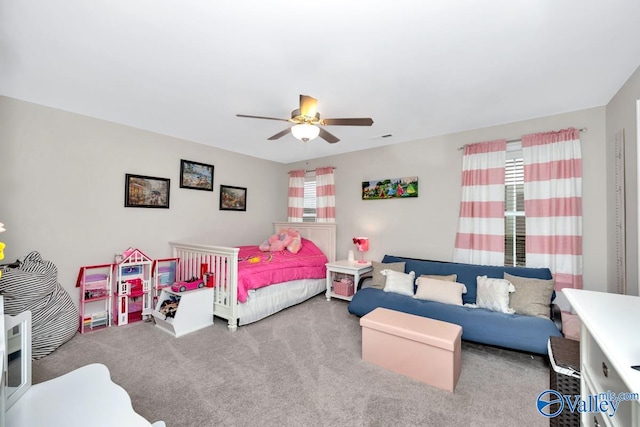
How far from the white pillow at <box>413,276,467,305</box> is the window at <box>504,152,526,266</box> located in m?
0.79

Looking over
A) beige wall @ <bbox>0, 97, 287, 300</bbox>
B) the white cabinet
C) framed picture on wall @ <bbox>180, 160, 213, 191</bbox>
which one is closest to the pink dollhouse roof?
beige wall @ <bbox>0, 97, 287, 300</bbox>

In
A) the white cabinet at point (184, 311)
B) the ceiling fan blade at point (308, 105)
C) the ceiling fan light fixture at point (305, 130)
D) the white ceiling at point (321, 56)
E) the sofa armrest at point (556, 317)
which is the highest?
the white ceiling at point (321, 56)

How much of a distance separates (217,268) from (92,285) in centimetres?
134

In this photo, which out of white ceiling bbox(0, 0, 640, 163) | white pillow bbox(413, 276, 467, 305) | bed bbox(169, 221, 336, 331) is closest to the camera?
white ceiling bbox(0, 0, 640, 163)

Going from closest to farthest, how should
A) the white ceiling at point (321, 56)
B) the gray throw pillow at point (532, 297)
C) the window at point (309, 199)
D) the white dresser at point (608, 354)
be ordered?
1. the white dresser at point (608, 354)
2. the white ceiling at point (321, 56)
3. the gray throw pillow at point (532, 297)
4. the window at point (309, 199)

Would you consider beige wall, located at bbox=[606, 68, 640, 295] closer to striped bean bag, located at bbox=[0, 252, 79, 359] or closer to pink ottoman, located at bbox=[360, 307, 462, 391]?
pink ottoman, located at bbox=[360, 307, 462, 391]

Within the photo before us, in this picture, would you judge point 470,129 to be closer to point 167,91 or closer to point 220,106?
point 220,106

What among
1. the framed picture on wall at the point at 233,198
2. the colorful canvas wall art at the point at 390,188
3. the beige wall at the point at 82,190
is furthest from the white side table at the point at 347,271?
the beige wall at the point at 82,190

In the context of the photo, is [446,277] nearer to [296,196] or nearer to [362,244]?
[362,244]

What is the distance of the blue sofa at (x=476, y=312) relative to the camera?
2248 mm

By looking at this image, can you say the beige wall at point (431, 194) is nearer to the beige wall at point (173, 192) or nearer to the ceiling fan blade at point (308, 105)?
the beige wall at point (173, 192)

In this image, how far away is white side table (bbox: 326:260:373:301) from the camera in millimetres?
3803

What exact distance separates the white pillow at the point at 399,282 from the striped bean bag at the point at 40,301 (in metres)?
3.35

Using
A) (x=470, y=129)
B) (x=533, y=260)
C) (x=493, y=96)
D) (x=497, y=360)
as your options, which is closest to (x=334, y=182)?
(x=470, y=129)
